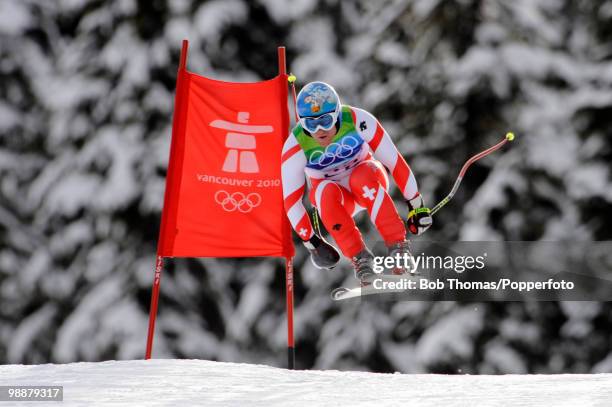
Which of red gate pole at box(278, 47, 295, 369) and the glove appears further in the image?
red gate pole at box(278, 47, 295, 369)

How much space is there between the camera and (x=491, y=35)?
7656mm

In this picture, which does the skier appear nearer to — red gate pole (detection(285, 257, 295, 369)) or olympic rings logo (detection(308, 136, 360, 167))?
olympic rings logo (detection(308, 136, 360, 167))

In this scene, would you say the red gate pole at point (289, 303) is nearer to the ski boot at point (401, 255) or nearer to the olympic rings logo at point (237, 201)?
the olympic rings logo at point (237, 201)

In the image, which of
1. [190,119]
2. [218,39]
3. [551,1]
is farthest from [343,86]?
[190,119]

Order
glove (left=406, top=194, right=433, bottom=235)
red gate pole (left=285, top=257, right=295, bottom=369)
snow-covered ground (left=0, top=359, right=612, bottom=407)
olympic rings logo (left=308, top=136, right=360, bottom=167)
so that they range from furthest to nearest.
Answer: red gate pole (left=285, top=257, right=295, bottom=369), olympic rings logo (left=308, top=136, right=360, bottom=167), glove (left=406, top=194, right=433, bottom=235), snow-covered ground (left=0, top=359, right=612, bottom=407)

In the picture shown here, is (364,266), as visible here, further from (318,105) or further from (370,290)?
(318,105)

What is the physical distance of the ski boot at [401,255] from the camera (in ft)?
12.9

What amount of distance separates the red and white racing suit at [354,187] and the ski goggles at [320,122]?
5.4 inches

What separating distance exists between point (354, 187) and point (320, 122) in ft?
1.05

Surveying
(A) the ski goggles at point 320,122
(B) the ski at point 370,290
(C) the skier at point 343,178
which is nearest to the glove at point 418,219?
(C) the skier at point 343,178

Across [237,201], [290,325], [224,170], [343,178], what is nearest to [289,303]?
[290,325]

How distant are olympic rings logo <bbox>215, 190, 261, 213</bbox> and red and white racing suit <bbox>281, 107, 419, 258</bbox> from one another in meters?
0.65

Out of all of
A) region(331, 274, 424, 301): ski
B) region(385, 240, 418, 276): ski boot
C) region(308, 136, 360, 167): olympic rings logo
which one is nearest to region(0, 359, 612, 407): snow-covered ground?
region(331, 274, 424, 301): ski

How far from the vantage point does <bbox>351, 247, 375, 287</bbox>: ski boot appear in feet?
13.0
